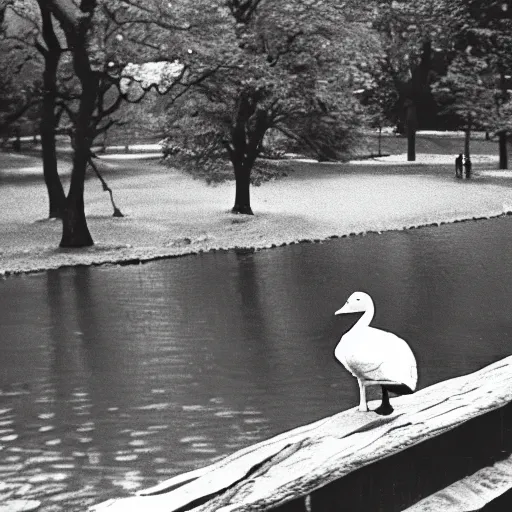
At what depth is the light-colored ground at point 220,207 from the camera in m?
29.2

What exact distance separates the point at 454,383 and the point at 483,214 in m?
32.7

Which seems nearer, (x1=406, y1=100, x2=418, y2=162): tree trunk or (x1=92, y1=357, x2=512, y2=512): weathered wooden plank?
(x1=92, y1=357, x2=512, y2=512): weathered wooden plank

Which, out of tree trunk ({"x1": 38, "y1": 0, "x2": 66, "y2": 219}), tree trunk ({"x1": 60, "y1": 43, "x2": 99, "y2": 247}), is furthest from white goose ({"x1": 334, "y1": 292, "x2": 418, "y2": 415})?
tree trunk ({"x1": 38, "y1": 0, "x2": 66, "y2": 219})

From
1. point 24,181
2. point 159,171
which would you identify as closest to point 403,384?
point 24,181

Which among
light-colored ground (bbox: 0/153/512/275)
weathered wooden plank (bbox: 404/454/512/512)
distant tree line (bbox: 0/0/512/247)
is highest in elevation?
distant tree line (bbox: 0/0/512/247)

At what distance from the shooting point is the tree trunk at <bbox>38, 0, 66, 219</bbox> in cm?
3169

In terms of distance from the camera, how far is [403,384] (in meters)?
5.39

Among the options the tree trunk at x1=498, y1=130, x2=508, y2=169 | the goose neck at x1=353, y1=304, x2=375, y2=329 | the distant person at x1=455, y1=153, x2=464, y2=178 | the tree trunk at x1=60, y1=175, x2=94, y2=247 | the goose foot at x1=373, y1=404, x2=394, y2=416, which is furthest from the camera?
the tree trunk at x1=498, y1=130, x2=508, y2=169

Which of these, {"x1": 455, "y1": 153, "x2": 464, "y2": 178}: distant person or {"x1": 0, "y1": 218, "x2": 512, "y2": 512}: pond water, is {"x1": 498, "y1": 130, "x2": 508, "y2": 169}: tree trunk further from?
{"x1": 0, "y1": 218, "x2": 512, "y2": 512}: pond water

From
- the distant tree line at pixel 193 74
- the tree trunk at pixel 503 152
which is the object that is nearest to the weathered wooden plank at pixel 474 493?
the distant tree line at pixel 193 74

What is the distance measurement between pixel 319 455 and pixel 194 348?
1106 cm

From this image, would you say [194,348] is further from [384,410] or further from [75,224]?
[75,224]

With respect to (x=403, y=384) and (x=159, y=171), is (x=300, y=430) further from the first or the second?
(x=159, y=171)

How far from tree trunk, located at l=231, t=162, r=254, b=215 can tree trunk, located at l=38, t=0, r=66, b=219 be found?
5306mm
